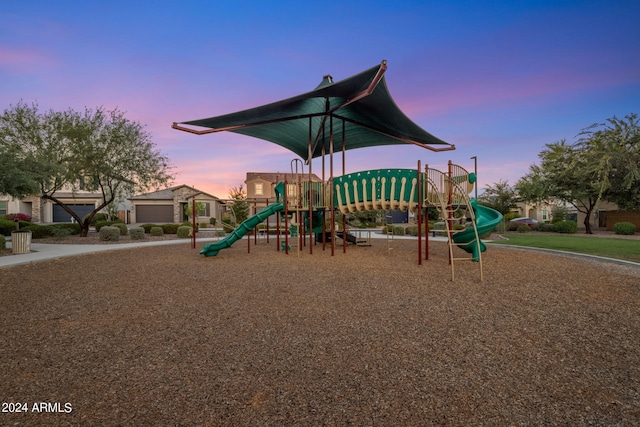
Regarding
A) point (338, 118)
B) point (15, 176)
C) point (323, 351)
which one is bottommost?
point (323, 351)

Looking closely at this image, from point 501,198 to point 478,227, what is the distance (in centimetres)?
2729

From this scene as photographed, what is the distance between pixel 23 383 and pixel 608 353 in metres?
6.07

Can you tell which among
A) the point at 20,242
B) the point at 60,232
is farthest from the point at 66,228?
the point at 20,242

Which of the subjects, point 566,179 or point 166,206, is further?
point 166,206

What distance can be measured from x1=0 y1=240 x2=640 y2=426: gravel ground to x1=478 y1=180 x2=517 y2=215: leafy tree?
27340 mm

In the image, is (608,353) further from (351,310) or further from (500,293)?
(351,310)

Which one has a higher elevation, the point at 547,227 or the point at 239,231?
the point at 239,231

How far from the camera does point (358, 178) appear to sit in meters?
10.1

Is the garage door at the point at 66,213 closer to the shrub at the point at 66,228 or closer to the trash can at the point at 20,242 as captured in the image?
the shrub at the point at 66,228

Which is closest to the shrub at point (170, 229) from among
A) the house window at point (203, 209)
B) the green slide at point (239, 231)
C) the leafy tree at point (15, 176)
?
the leafy tree at point (15, 176)

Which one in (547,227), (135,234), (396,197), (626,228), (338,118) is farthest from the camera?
(547,227)

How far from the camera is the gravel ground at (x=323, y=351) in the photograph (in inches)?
100

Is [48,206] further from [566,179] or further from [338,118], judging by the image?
[566,179]

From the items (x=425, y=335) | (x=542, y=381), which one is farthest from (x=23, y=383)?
(x=542, y=381)
